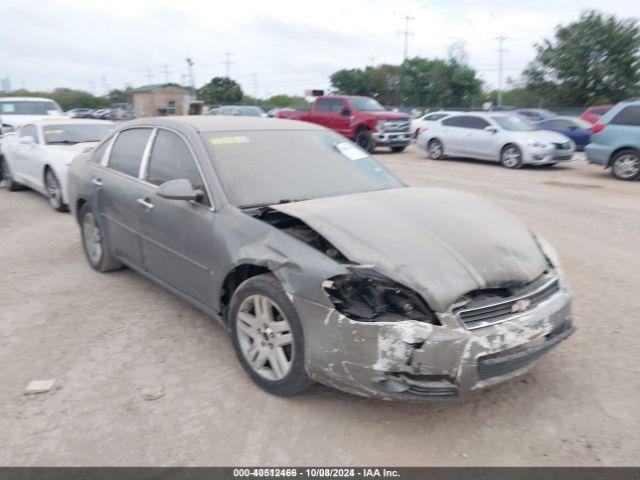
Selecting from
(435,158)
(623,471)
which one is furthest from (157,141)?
(435,158)

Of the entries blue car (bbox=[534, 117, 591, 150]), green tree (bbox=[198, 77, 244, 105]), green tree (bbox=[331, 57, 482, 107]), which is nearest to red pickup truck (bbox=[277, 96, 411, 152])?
blue car (bbox=[534, 117, 591, 150])

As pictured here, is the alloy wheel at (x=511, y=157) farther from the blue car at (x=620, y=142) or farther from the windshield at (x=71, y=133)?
the windshield at (x=71, y=133)

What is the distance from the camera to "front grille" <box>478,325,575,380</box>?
9.53 ft

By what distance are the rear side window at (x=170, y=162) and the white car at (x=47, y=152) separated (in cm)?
467

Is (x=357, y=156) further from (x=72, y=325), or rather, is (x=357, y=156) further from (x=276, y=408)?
(x=72, y=325)

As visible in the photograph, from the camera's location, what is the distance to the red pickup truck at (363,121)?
18.1 m

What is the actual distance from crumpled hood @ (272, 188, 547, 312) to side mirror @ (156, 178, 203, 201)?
2.11 feet

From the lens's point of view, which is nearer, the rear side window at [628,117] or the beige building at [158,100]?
the rear side window at [628,117]

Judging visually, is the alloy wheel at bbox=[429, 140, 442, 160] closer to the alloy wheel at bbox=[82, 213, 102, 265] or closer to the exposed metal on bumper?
the exposed metal on bumper

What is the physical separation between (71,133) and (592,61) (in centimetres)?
4237

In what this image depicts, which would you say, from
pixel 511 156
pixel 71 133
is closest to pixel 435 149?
pixel 511 156

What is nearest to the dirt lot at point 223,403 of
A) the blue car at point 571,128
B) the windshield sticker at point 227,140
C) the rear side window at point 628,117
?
the windshield sticker at point 227,140

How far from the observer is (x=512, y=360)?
9.82ft

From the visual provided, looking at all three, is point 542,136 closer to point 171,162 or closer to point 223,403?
point 171,162
